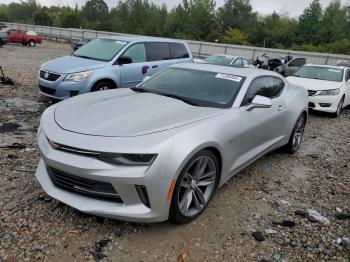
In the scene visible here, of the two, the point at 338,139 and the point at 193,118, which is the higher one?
the point at 193,118

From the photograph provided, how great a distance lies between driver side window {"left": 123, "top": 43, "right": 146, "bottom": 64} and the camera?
7.89 metres

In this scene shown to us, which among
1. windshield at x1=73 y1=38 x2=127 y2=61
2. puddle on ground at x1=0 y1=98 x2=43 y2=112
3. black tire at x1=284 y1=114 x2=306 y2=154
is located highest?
windshield at x1=73 y1=38 x2=127 y2=61

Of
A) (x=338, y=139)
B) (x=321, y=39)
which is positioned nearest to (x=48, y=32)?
(x=321, y=39)

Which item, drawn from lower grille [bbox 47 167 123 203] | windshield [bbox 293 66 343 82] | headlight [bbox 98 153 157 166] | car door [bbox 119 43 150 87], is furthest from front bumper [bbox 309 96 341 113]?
lower grille [bbox 47 167 123 203]

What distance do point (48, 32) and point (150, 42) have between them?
4227 centimetres

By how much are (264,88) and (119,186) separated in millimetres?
2758

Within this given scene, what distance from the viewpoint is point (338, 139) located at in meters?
7.27

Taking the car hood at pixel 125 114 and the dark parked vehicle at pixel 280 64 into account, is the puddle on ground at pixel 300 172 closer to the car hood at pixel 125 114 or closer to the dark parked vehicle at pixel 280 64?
the car hood at pixel 125 114

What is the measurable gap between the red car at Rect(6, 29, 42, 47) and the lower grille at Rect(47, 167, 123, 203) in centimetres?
2936

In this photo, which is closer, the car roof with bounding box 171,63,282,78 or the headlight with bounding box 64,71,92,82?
the car roof with bounding box 171,63,282,78

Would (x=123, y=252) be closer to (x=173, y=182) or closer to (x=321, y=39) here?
(x=173, y=182)

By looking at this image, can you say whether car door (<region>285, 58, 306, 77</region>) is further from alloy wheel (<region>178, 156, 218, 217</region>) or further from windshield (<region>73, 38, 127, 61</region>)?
alloy wheel (<region>178, 156, 218, 217</region>)

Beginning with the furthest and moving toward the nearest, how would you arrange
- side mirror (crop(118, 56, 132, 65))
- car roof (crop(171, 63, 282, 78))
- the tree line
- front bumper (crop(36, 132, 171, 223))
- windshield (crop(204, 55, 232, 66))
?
the tree line
windshield (crop(204, 55, 232, 66))
side mirror (crop(118, 56, 132, 65))
car roof (crop(171, 63, 282, 78))
front bumper (crop(36, 132, 171, 223))

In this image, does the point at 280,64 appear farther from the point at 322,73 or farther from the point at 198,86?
the point at 198,86
